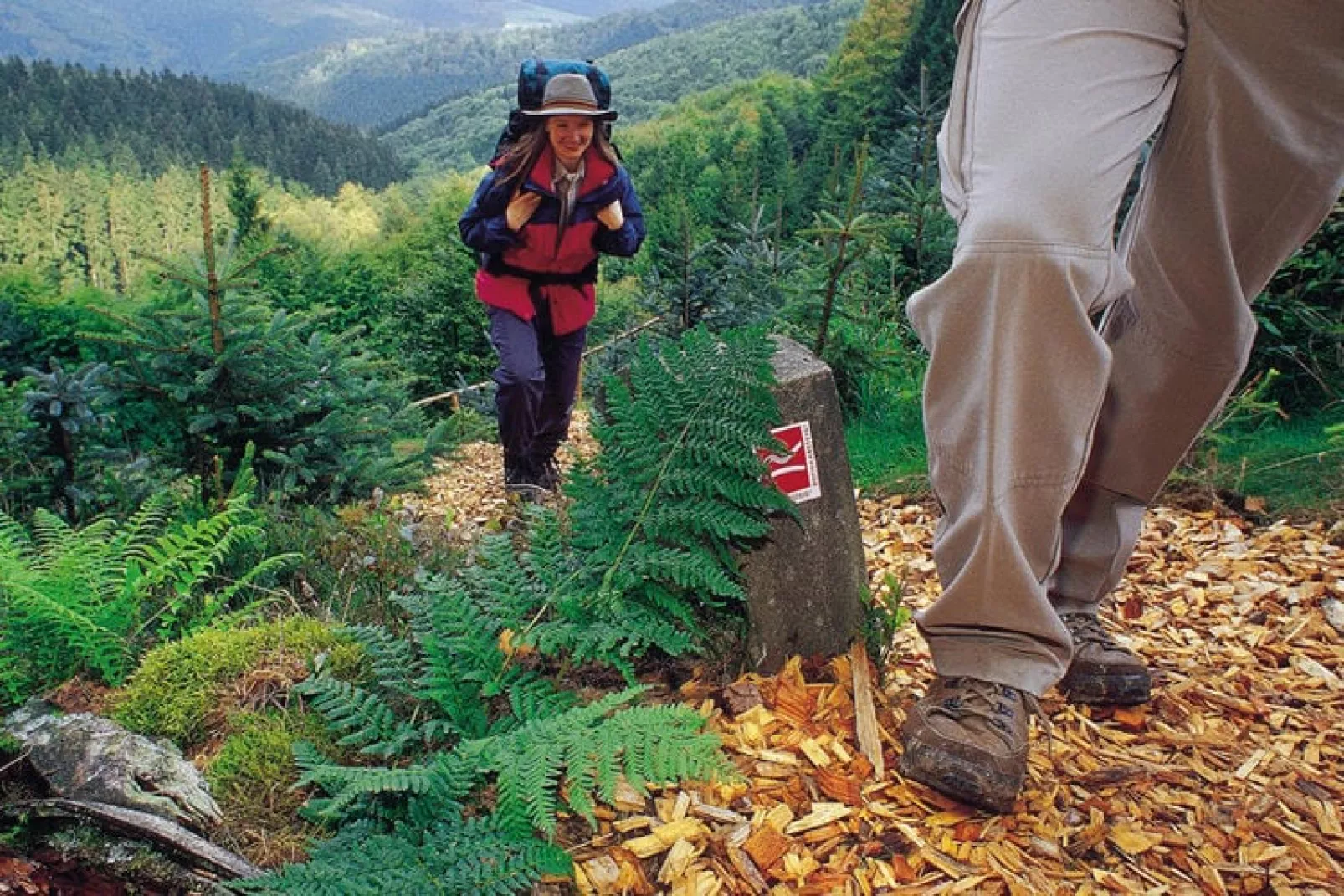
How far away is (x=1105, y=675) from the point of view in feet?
6.72

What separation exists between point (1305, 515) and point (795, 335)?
3105mm

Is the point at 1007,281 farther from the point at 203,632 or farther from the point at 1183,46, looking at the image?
the point at 203,632

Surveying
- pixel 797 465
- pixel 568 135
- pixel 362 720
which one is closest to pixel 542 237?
pixel 568 135

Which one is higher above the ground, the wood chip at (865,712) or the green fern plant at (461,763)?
the green fern plant at (461,763)

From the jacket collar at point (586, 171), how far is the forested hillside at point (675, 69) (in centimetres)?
12909

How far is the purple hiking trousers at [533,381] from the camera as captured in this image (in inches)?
192

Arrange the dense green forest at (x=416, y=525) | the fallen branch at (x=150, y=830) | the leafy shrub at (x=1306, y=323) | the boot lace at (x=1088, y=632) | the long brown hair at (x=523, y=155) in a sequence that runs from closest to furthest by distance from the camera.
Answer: the fallen branch at (x=150, y=830) < the dense green forest at (x=416, y=525) < the boot lace at (x=1088, y=632) < the leafy shrub at (x=1306, y=323) < the long brown hair at (x=523, y=155)

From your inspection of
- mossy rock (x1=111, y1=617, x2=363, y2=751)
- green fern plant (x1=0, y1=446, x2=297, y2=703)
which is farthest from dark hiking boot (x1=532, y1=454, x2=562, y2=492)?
mossy rock (x1=111, y1=617, x2=363, y2=751)

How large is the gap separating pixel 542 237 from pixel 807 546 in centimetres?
330

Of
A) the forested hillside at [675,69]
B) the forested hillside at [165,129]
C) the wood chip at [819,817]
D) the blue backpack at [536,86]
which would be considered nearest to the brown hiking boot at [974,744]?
the wood chip at [819,817]

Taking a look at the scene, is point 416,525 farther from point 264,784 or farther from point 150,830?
point 150,830

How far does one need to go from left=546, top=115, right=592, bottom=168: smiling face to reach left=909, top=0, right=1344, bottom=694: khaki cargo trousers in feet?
11.0

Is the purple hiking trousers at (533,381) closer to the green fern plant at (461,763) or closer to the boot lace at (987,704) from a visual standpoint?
the green fern plant at (461,763)

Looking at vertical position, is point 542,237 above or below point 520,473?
above
